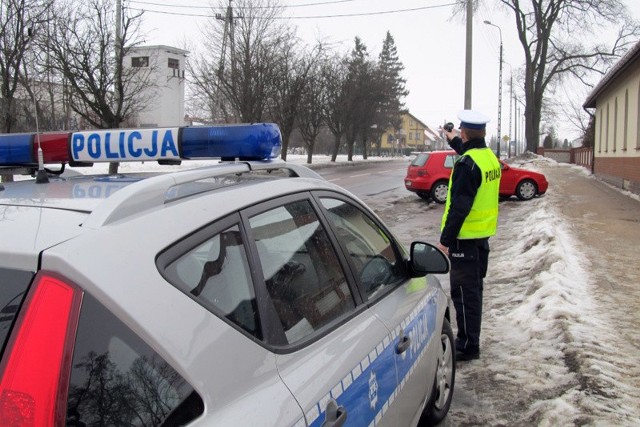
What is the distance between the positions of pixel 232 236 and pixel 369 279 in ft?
3.35

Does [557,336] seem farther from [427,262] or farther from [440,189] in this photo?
[440,189]

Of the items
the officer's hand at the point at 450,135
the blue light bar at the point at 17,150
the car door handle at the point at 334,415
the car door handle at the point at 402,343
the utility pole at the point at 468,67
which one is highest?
the utility pole at the point at 468,67

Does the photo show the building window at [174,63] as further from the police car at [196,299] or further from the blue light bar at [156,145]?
the police car at [196,299]

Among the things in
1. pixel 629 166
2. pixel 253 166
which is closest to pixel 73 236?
pixel 253 166

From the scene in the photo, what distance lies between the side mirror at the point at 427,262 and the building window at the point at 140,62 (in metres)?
22.5

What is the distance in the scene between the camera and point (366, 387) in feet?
6.31

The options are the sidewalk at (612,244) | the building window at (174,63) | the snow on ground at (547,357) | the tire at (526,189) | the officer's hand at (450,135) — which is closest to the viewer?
the snow on ground at (547,357)

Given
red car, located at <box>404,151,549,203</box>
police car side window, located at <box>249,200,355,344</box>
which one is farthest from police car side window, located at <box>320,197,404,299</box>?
red car, located at <box>404,151,549,203</box>

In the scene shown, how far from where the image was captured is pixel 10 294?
120 cm

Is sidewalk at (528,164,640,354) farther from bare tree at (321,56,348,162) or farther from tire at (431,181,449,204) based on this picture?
bare tree at (321,56,348,162)

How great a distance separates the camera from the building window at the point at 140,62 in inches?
911

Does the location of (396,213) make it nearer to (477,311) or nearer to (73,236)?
(477,311)

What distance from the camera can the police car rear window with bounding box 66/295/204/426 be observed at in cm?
114

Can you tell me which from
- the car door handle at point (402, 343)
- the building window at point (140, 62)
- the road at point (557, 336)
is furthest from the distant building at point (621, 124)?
the building window at point (140, 62)
